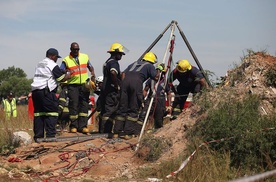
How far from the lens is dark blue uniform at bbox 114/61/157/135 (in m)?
11.3

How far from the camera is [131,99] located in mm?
11344

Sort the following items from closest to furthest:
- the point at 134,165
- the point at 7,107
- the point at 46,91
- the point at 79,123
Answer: the point at 134,165 < the point at 46,91 < the point at 79,123 < the point at 7,107

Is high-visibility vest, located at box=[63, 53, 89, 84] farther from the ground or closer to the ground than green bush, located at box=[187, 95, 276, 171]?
farther from the ground

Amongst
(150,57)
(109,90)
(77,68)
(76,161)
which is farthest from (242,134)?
(77,68)

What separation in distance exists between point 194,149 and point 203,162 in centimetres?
70

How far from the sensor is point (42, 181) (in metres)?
8.27

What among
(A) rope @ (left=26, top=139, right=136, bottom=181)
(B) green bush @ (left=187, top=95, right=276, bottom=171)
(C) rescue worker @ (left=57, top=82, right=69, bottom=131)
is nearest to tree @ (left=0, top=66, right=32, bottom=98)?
(C) rescue worker @ (left=57, top=82, right=69, bottom=131)

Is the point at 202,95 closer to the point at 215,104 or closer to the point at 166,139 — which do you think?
the point at 215,104

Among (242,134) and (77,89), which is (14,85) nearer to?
(77,89)

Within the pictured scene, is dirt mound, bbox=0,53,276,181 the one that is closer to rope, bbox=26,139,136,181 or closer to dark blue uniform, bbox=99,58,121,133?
rope, bbox=26,139,136,181

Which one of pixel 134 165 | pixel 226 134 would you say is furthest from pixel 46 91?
pixel 226 134

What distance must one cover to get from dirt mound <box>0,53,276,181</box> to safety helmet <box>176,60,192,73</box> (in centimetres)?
251

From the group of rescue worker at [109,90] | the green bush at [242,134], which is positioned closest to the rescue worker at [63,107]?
the group of rescue worker at [109,90]

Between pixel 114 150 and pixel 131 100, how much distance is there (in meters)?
1.48
